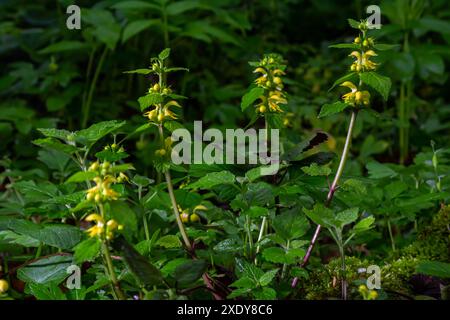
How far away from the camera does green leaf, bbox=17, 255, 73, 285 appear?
4.47 feet

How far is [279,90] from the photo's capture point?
148 cm

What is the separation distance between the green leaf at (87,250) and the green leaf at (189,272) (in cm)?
16

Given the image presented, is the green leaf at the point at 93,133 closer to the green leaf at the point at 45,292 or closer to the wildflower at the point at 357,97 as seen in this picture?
the green leaf at the point at 45,292

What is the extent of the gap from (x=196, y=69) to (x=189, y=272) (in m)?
2.41

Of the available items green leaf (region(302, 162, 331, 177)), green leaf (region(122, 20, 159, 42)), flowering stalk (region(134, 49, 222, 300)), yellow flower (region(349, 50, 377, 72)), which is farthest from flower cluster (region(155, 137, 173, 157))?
green leaf (region(122, 20, 159, 42))

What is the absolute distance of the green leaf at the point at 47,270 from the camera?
4.47 ft

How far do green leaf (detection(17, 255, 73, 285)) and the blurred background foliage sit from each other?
682 mm

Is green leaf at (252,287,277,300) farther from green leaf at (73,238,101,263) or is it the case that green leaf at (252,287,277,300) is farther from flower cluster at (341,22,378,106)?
flower cluster at (341,22,378,106)

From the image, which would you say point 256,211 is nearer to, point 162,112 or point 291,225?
point 291,225

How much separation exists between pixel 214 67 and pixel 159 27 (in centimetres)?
75

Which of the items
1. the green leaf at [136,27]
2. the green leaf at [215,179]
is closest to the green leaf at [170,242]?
the green leaf at [215,179]

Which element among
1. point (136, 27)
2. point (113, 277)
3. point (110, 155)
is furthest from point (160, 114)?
point (136, 27)

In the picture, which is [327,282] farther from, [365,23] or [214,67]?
[214,67]

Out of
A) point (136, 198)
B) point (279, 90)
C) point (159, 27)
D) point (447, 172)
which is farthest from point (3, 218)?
point (159, 27)
